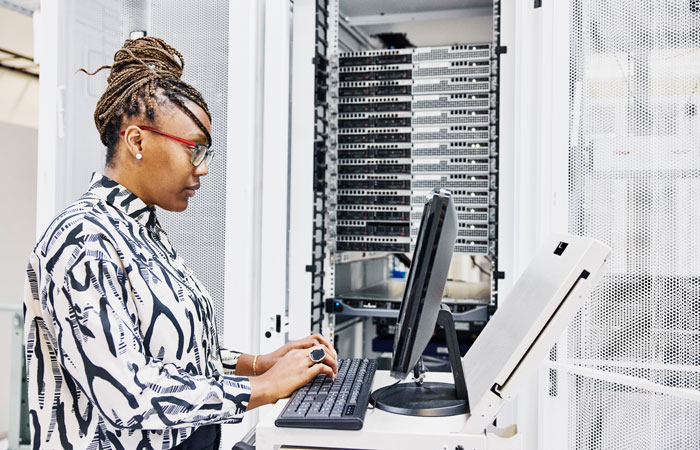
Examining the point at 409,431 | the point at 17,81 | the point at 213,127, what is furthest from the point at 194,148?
the point at 17,81

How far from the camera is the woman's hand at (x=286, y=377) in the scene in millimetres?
959

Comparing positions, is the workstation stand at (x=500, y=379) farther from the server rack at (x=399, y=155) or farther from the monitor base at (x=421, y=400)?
the server rack at (x=399, y=155)

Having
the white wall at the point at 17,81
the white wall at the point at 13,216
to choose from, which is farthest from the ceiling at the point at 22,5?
the white wall at the point at 13,216

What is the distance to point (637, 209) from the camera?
142cm

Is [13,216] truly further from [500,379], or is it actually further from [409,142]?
[500,379]

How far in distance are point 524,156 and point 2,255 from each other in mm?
3440

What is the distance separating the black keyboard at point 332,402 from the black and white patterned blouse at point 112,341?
0.11 m

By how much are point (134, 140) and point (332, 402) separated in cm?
61

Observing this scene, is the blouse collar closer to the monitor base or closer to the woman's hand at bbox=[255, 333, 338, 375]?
the woman's hand at bbox=[255, 333, 338, 375]

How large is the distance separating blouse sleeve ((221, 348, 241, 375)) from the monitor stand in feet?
1.33

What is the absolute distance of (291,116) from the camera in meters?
2.04

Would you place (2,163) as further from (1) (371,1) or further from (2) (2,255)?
(1) (371,1)

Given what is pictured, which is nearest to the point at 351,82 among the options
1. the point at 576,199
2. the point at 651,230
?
the point at 576,199

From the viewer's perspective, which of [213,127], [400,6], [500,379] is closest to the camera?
[500,379]
